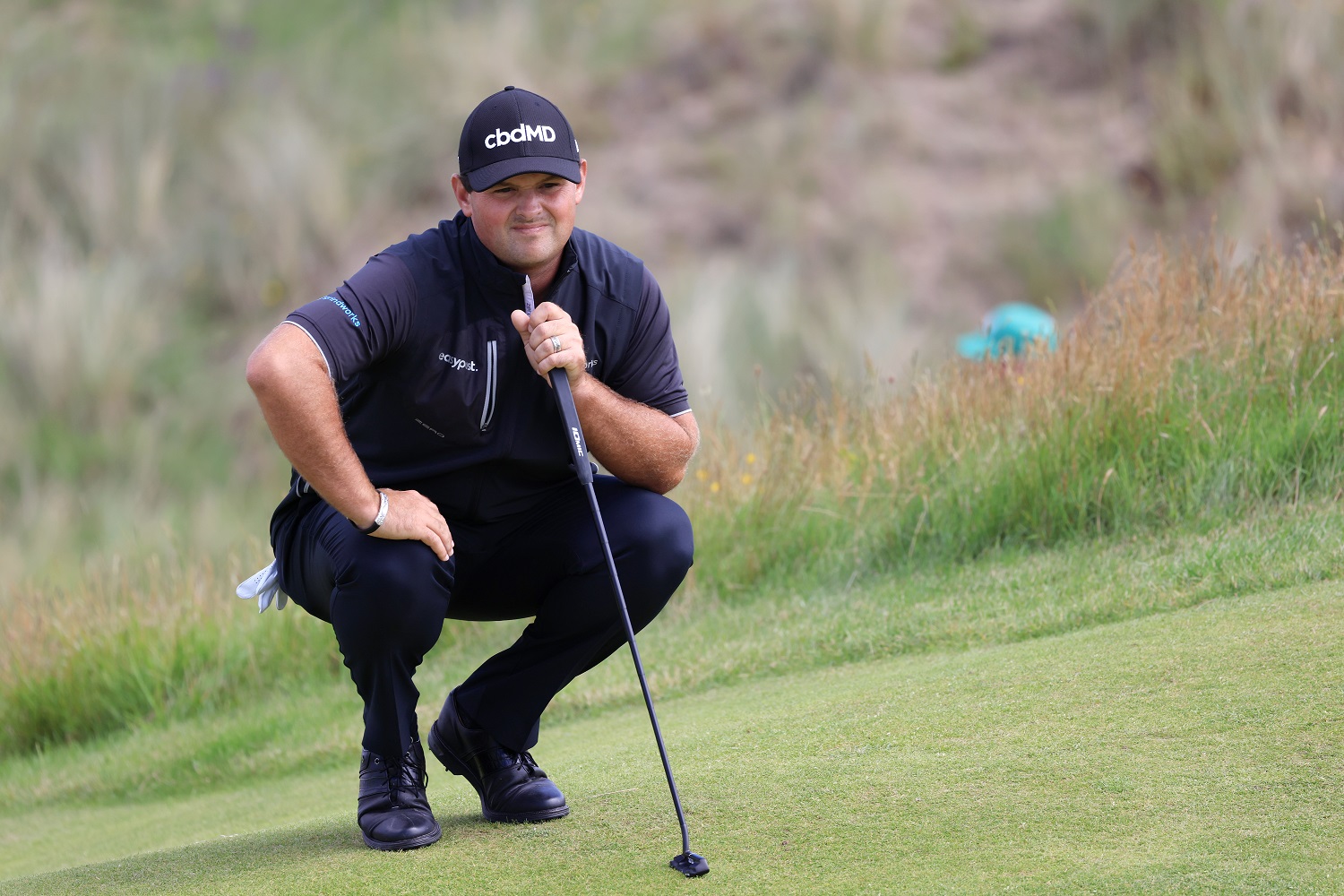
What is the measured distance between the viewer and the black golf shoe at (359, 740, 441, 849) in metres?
3.33

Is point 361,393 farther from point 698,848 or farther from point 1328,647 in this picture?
point 1328,647

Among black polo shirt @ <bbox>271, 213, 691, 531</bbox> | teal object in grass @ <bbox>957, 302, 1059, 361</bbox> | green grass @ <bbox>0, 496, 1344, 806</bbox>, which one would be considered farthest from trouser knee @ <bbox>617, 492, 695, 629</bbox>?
teal object in grass @ <bbox>957, 302, 1059, 361</bbox>

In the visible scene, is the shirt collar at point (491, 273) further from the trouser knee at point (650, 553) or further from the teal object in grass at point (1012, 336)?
the teal object in grass at point (1012, 336)

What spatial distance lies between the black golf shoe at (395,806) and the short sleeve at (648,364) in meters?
1.01

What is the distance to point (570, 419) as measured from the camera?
132 inches

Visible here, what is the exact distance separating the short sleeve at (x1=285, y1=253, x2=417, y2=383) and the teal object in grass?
350 centimetres

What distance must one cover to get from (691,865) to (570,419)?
1012 mm

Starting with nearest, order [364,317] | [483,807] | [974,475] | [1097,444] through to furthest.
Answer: [364,317] < [483,807] < [1097,444] < [974,475]

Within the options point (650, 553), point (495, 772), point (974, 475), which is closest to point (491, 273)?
point (650, 553)

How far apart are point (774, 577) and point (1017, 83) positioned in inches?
362

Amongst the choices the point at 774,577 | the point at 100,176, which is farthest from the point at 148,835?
the point at 100,176

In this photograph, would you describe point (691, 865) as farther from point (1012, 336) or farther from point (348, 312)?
point (1012, 336)

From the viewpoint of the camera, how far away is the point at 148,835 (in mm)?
4637

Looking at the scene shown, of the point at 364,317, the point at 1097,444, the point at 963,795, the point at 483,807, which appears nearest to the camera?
the point at 963,795
